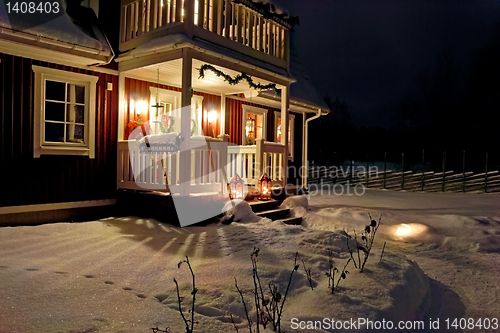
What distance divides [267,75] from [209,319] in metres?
6.84

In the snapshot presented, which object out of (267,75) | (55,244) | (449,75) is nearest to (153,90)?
(267,75)

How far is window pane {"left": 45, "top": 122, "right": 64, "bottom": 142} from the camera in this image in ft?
23.3

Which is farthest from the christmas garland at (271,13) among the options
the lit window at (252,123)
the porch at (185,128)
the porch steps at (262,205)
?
the porch steps at (262,205)

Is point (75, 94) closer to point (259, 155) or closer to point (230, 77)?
point (230, 77)

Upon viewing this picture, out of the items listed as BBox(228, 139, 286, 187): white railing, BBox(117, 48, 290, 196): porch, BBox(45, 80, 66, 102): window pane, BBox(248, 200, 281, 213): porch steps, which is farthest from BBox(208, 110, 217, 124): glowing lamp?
BBox(45, 80, 66, 102): window pane

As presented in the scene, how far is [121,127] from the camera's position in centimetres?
814

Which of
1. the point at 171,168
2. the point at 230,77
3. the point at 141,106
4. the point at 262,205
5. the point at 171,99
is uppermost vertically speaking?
the point at 230,77

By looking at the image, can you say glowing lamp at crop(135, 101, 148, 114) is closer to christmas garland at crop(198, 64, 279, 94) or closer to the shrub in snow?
christmas garland at crop(198, 64, 279, 94)

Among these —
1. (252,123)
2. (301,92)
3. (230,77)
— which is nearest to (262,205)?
(230,77)

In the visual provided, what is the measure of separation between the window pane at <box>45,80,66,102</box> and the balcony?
1518mm

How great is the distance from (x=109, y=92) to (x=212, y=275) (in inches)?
211

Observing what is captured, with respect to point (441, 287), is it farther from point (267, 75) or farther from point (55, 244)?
point (267, 75)

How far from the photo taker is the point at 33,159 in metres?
6.82

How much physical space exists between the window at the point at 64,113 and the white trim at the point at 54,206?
946mm
